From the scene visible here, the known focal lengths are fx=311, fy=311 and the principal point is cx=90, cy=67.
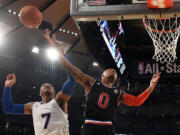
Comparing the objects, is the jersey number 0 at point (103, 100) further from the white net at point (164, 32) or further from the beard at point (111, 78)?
the white net at point (164, 32)

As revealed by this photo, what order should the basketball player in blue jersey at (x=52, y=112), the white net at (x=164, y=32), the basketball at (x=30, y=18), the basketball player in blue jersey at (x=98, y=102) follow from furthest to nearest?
the white net at (x=164, y=32), the basketball at (x=30, y=18), the basketball player in blue jersey at (x=52, y=112), the basketball player in blue jersey at (x=98, y=102)

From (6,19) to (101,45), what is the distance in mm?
4017

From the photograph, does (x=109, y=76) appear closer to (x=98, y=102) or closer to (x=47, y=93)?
(x=98, y=102)

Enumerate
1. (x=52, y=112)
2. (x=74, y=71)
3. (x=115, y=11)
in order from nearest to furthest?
(x=74, y=71), (x=52, y=112), (x=115, y=11)

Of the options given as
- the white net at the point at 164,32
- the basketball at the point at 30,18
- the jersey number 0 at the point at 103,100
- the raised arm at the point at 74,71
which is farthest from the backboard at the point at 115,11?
the white net at the point at 164,32

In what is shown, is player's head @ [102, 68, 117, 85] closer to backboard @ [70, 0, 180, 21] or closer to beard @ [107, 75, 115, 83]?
beard @ [107, 75, 115, 83]

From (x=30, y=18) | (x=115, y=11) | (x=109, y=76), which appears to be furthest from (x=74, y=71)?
(x=30, y=18)

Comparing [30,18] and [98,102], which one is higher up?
[30,18]

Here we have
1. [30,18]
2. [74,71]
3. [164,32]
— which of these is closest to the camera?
[74,71]

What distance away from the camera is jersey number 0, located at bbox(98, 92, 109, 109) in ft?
11.9

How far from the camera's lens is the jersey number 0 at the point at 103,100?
3.63 m

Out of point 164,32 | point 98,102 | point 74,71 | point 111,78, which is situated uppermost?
point 164,32

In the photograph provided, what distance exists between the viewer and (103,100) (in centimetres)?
365

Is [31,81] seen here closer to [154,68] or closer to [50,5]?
[50,5]
